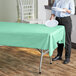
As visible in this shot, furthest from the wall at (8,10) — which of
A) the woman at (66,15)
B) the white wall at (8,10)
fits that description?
the woman at (66,15)

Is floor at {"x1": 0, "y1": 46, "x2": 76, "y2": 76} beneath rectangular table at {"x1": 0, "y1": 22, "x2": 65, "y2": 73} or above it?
beneath

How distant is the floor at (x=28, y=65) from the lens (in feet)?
9.59

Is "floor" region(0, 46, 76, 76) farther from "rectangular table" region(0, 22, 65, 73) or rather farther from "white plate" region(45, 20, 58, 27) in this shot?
"white plate" region(45, 20, 58, 27)

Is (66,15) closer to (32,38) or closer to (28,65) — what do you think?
(32,38)

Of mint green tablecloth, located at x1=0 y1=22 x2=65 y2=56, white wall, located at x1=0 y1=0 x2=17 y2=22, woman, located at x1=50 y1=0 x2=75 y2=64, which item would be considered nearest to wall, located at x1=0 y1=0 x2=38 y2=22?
white wall, located at x1=0 y1=0 x2=17 y2=22

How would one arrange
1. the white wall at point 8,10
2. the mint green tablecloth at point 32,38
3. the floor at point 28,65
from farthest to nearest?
the white wall at point 8,10
the floor at point 28,65
the mint green tablecloth at point 32,38

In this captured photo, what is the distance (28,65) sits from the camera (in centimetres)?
326

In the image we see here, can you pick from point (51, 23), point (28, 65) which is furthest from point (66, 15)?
point (28, 65)

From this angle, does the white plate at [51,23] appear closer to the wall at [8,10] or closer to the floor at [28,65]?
the floor at [28,65]

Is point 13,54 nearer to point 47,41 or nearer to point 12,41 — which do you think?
point 12,41

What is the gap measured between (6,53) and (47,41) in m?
1.71

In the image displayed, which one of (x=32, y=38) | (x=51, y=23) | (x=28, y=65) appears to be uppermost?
(x=51, y=23)

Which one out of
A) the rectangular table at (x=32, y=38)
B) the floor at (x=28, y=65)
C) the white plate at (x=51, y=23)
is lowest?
the floor at (x=28, y=65)

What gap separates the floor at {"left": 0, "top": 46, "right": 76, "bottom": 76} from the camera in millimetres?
2924
